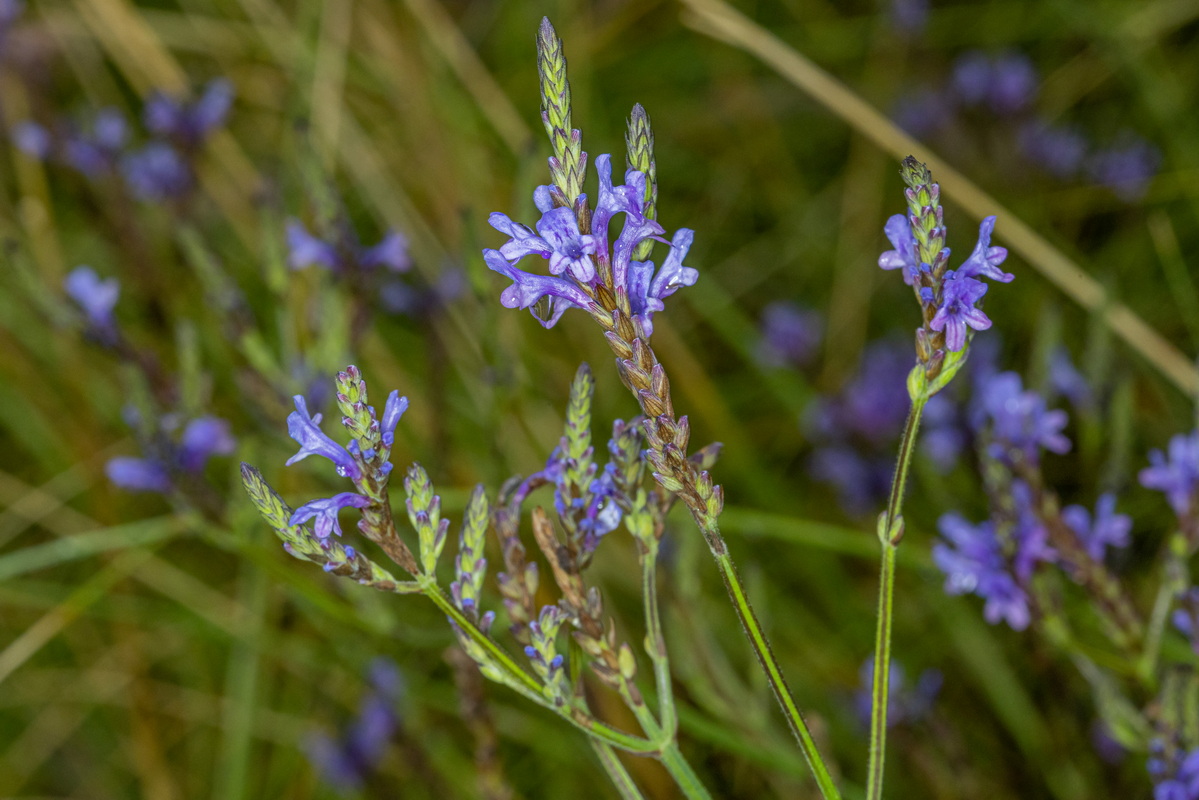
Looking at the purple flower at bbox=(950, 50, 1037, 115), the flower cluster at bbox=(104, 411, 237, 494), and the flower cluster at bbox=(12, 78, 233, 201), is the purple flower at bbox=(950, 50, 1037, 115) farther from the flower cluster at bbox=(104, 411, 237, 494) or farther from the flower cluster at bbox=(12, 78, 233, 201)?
the flower cluster at bbox=(104, 411, 237, 494)

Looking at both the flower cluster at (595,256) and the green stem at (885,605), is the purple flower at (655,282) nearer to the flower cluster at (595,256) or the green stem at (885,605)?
the flower cluster at (595,256)

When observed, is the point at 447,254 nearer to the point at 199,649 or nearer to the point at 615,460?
the point at 199,649

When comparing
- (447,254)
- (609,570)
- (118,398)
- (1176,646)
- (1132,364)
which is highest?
(1132,364)

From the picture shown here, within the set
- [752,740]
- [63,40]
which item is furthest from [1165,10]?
[63,40]

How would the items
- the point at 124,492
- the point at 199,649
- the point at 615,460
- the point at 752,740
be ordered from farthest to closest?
the point at 124,492 < the point at 199,649 < the point at 752,740 < the point at 615,460

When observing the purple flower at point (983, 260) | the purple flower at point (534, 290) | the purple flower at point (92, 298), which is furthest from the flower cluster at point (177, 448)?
the purple flower at point (983, 260)

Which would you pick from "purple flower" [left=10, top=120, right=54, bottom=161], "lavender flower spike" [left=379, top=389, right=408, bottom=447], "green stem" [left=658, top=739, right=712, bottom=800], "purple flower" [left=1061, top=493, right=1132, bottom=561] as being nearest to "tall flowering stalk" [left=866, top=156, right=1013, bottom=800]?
"green stem" [left=658, top=739, right=712, bottom=800]
